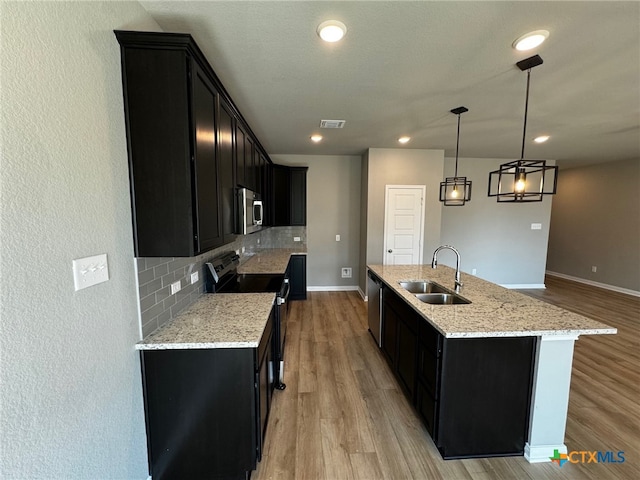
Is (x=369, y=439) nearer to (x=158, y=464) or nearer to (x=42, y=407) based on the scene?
(x=158, y=464)

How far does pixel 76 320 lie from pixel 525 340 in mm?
2355

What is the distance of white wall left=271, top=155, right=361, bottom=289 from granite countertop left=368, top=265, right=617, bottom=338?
293cm

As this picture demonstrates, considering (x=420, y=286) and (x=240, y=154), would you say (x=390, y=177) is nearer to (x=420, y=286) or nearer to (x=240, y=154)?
(x=420, y=286)

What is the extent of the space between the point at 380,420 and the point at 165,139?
240 cm

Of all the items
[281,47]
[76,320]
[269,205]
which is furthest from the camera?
[269,205]

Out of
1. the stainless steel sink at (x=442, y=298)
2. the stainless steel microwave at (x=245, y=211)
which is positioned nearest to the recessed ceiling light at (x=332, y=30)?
the stainless steel microwave at (x=245, y=211)

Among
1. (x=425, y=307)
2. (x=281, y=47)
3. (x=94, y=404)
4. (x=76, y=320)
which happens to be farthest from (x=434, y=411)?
(x=281, y=47)

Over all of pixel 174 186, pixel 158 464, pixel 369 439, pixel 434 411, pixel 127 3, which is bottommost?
pixel 369 439

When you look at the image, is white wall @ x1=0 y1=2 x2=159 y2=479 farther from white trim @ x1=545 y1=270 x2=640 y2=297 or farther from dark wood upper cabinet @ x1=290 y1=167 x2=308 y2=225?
white trim @ x1=545 y1=270 x2=640 y2=297

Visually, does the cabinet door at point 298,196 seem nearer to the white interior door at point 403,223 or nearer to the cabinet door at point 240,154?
the white interior door at point 403,223

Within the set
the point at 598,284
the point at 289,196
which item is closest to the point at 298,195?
the point at 289,196

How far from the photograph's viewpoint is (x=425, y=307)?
6.20ft

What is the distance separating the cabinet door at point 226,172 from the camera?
187 cm

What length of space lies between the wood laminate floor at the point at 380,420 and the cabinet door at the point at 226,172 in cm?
152
